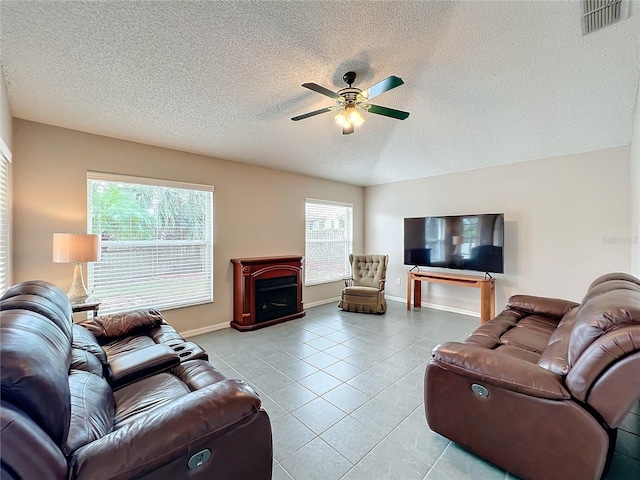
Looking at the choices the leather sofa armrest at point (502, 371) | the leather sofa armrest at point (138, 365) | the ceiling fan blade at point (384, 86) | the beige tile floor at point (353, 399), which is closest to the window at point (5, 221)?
the leather sofa armrest at point (138, 365)

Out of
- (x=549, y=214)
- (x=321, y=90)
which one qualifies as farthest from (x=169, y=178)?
(x=549, y=214)

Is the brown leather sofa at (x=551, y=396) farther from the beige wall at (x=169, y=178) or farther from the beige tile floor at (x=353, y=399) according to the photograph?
the beige wall at (x=169, y=178)

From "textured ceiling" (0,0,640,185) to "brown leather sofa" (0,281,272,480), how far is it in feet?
5.79

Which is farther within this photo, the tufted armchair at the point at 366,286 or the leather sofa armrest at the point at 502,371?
the tufted armchair at the point at 366,286

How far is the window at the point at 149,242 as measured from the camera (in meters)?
3.27

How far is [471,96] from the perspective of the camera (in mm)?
2883

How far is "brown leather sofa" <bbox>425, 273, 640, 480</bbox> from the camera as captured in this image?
1294 mm

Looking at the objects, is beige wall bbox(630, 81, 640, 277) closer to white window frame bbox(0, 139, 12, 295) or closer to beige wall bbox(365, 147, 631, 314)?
beige wall bbox(365, 147, 631, 314)

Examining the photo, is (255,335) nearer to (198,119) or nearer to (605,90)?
(198,119)

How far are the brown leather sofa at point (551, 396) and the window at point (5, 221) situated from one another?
356 cm

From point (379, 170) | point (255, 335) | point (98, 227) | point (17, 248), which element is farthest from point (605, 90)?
point (17, 248)

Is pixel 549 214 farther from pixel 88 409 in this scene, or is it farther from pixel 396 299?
pixel 88 409

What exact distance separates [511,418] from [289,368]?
6.46ft

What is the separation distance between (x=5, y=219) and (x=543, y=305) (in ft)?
17.0
